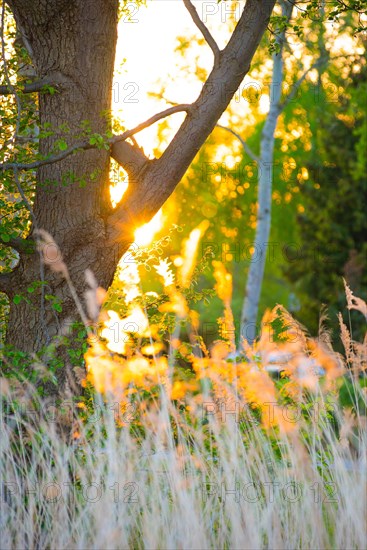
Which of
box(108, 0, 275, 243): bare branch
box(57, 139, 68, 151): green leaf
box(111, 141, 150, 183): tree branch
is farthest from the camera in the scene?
box(111, 141, 150, 183): tree branch

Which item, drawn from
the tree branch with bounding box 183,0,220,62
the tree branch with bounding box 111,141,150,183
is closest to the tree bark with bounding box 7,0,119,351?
the tree branch with bounding box 111,141,150,183

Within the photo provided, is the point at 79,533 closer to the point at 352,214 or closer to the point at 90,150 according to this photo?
the point at 90,150

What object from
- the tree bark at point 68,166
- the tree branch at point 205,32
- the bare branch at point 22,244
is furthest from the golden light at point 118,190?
the tree branch at point 205,32

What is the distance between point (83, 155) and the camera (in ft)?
19.8

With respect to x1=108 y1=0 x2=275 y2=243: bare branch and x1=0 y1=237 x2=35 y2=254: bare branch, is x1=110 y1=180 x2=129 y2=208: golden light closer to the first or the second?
x1=108 y1=0 x2=275 y2=243: bare branch

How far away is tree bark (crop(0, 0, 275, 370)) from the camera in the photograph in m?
5.91

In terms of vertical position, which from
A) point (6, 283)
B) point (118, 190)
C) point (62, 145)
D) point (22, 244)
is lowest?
point (6, 283)

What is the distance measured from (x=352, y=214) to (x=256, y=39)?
58.0 feet

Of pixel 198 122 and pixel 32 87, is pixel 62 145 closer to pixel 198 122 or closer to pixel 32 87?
pixel 32 87

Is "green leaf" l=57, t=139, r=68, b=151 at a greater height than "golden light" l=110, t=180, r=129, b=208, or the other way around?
"golden light" l=110, t=180, r=129, b=208

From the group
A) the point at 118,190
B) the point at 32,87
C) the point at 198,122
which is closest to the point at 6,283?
the point at 118,190

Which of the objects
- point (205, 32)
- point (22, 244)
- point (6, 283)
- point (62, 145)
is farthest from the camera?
point (205, 32)

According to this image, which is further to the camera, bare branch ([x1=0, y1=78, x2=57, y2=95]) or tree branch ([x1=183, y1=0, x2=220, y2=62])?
→ tree branch ([x1=183, y1=0, x2=220, y2=62])

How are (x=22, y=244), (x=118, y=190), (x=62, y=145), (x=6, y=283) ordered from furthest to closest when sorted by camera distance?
(x=118, y=190) → (x=6, y=283) → (x=22, y=244) → (x=62, y=145)
